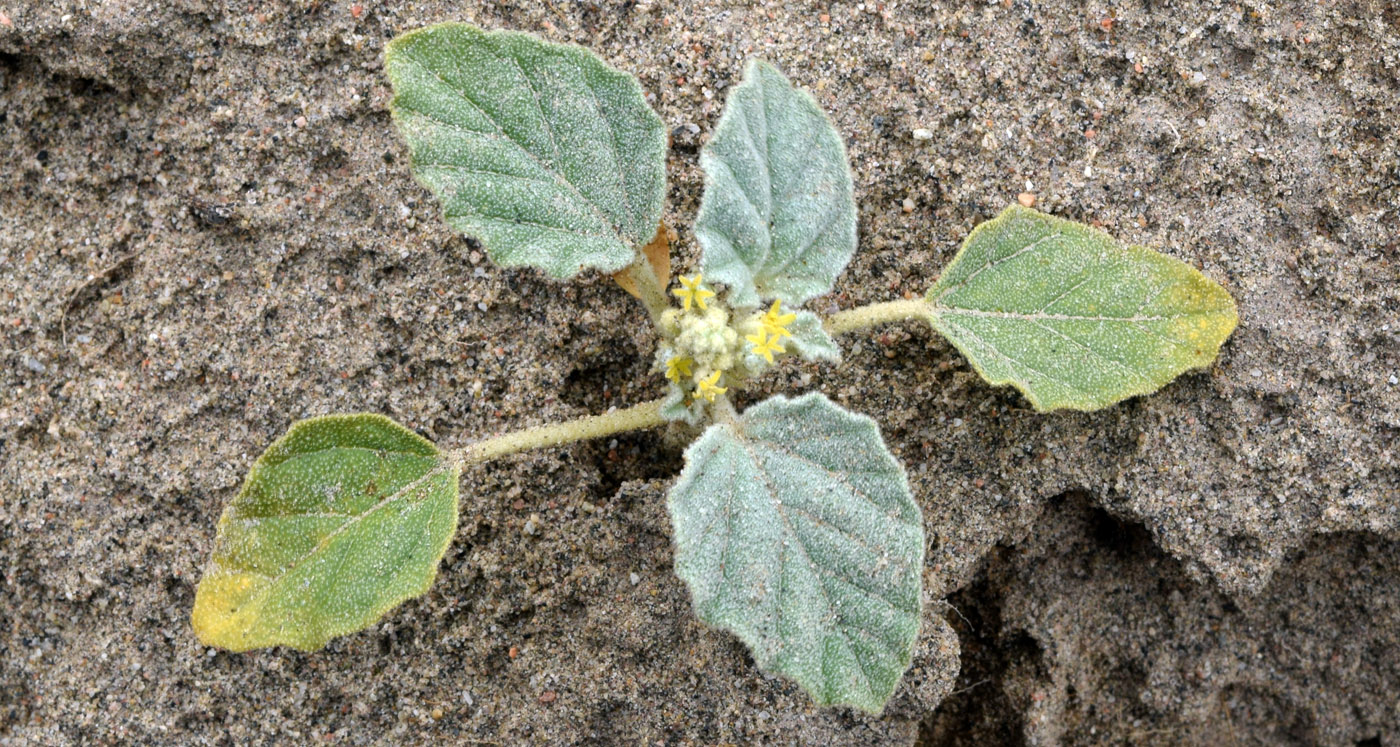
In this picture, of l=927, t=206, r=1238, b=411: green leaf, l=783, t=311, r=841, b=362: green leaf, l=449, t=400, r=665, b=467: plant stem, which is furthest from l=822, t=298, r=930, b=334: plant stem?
l=449, t=400, r=665, b=467: plant stem

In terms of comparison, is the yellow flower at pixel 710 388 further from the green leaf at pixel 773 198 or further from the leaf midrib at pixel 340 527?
the leaf midrib at pixel 340 527

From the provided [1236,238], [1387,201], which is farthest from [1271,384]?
[1387,201]

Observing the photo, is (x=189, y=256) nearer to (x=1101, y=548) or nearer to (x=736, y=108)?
(x=736, y=108)

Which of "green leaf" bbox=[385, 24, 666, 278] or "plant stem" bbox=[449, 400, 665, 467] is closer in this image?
"green leaf" bbox=[385, 24, 666, 278]

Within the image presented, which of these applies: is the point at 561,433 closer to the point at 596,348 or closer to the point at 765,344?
the point at 596,348

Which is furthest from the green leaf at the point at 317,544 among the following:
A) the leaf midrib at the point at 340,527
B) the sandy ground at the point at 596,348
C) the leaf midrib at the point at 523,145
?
the leaf midrib at the point at 523,145

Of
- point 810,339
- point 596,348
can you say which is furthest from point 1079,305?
point 596,348

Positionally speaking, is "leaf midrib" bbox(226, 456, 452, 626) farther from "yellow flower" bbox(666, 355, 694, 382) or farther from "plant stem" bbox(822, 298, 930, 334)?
"plant stem" bbox(822, 298, 930, 334)
